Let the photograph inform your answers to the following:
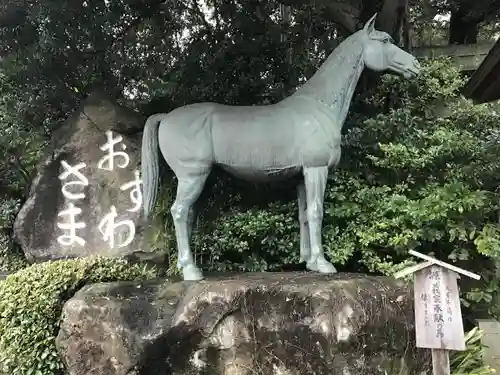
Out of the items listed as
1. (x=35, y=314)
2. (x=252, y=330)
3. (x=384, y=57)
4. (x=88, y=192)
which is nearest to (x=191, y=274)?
(x=252, y=330)

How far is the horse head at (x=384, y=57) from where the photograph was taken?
5039 mm

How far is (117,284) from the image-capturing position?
171 inches

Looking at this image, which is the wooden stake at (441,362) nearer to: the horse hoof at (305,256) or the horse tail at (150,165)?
the horse hoof at (305,256)

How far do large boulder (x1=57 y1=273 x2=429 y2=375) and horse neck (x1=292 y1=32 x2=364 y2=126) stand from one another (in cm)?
183

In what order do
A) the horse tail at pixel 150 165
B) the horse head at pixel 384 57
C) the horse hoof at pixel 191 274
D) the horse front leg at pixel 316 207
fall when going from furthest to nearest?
the horse head at pixel 384 57, the horse tail at pixel 150 165, the horse front leg at pixel 316 207, the horse hoof at pixel 191 274

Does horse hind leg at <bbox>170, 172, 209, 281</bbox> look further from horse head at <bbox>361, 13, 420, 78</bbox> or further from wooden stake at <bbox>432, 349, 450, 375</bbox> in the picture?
wooden stake at <bbox>432, 349, 450, 375</bbox>

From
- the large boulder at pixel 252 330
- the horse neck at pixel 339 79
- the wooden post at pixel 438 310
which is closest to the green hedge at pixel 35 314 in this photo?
Answer: the large boulder at pixel 252 330

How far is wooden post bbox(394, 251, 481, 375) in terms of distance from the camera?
3043 mm

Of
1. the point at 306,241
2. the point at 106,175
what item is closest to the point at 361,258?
the point at 306,241

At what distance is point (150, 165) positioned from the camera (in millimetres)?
4965

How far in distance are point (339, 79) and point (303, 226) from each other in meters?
1.52

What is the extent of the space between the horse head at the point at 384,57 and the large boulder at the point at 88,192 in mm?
2788

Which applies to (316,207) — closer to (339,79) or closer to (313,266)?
(313,266)

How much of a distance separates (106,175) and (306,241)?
2477 millimetres
